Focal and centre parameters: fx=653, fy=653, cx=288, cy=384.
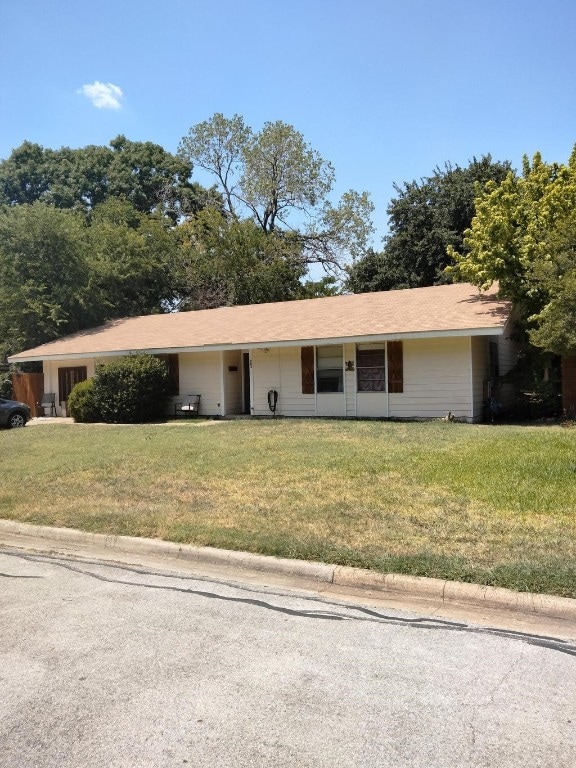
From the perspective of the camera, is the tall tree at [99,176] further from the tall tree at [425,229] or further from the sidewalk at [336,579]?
the sidewalk at [336,579]

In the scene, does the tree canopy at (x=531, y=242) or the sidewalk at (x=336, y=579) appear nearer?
the sidewalk at (x=336, y=579)

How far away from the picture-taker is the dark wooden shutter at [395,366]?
707 inches

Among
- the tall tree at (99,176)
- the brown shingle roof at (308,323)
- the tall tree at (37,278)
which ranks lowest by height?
the brown shingle roof at (308,323)

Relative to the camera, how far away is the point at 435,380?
17.6 meters

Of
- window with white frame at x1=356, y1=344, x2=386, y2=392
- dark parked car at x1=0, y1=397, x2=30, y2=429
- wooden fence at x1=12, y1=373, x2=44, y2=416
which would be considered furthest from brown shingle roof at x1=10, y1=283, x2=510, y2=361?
dark parked car at x1=0, y1=397, x2=30, y2=429

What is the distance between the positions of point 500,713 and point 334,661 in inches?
42.9

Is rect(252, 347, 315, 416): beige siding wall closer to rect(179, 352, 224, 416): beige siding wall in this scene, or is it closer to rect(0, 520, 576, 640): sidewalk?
rect(179, 352, 224, 416): beige siding wall

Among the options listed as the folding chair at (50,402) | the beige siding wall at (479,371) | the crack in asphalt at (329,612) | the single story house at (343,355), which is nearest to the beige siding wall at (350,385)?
the single story house at (343,355)

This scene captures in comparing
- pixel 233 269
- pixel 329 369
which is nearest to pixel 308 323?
pixel 329 369

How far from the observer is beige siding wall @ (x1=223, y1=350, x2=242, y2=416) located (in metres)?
21.1

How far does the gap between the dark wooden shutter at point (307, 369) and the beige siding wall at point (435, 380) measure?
251 cm

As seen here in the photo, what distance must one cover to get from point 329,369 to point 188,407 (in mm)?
4916

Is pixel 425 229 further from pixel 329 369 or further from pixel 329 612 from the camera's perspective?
pixel 329 612

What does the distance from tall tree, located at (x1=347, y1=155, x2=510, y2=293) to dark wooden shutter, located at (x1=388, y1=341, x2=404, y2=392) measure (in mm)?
12934
